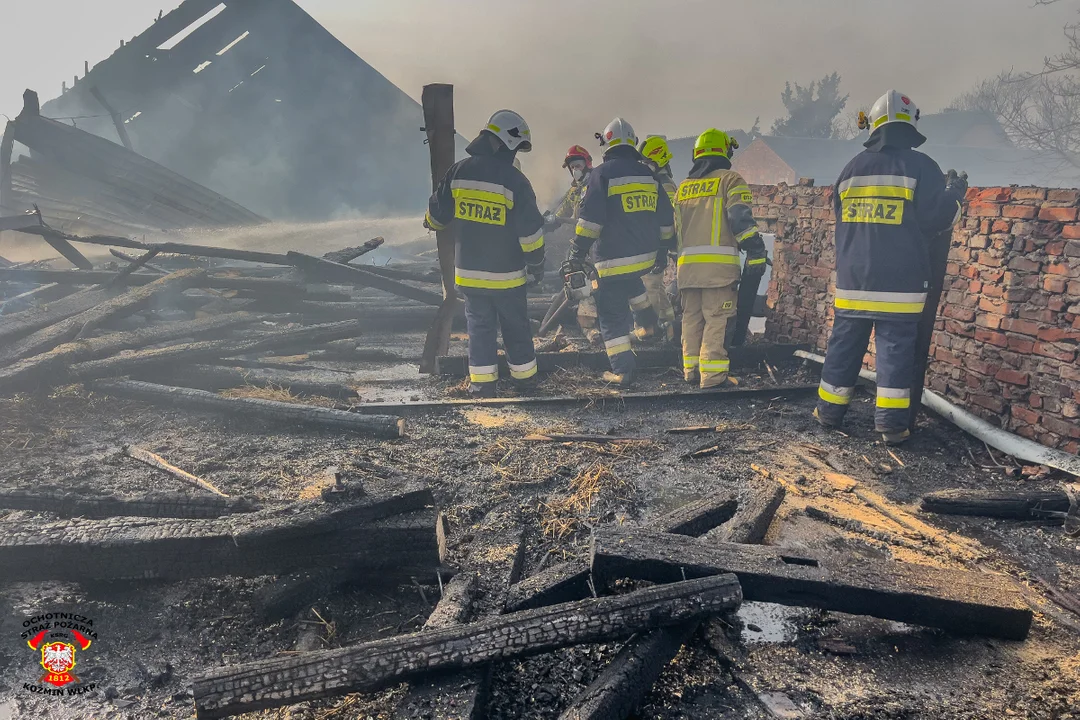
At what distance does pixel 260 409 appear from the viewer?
15.7 feet

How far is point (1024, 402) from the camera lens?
4.00m

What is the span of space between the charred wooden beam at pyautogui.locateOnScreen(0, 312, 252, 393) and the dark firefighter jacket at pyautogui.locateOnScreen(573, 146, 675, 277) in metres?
4.52

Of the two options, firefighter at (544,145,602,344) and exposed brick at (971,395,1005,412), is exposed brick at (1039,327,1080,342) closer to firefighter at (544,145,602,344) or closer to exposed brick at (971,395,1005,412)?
exposed brick at (971,395,1005,412)

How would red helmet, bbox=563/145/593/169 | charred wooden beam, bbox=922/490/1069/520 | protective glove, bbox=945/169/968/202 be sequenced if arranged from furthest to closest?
red helmet, bbox=563/145/593/169 < protective glove, bbox=945/169/968/202 < charred wooden beam, bbox=922/490/1069/520

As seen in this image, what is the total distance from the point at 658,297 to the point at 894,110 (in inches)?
134

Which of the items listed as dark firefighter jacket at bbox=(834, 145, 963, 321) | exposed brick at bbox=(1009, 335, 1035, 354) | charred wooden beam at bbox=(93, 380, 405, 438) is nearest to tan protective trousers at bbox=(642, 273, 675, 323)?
dark firefighter jacket at bbox=(834, 145, 963, 321)

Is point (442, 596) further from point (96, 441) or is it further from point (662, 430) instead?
point (96, 441)

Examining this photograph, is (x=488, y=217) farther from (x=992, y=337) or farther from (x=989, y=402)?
(x=989, y=402)

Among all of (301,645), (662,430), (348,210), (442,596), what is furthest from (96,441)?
(348,210)

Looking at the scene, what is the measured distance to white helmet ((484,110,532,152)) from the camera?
16.9 feet

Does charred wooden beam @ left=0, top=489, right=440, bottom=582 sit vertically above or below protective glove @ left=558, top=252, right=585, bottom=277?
below

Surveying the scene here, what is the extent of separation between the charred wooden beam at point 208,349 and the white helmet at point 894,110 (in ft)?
19.9

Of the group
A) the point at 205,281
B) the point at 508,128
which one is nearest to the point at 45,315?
the point at 205,281

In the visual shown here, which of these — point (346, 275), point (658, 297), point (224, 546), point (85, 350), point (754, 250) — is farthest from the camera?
point (346, 275)
